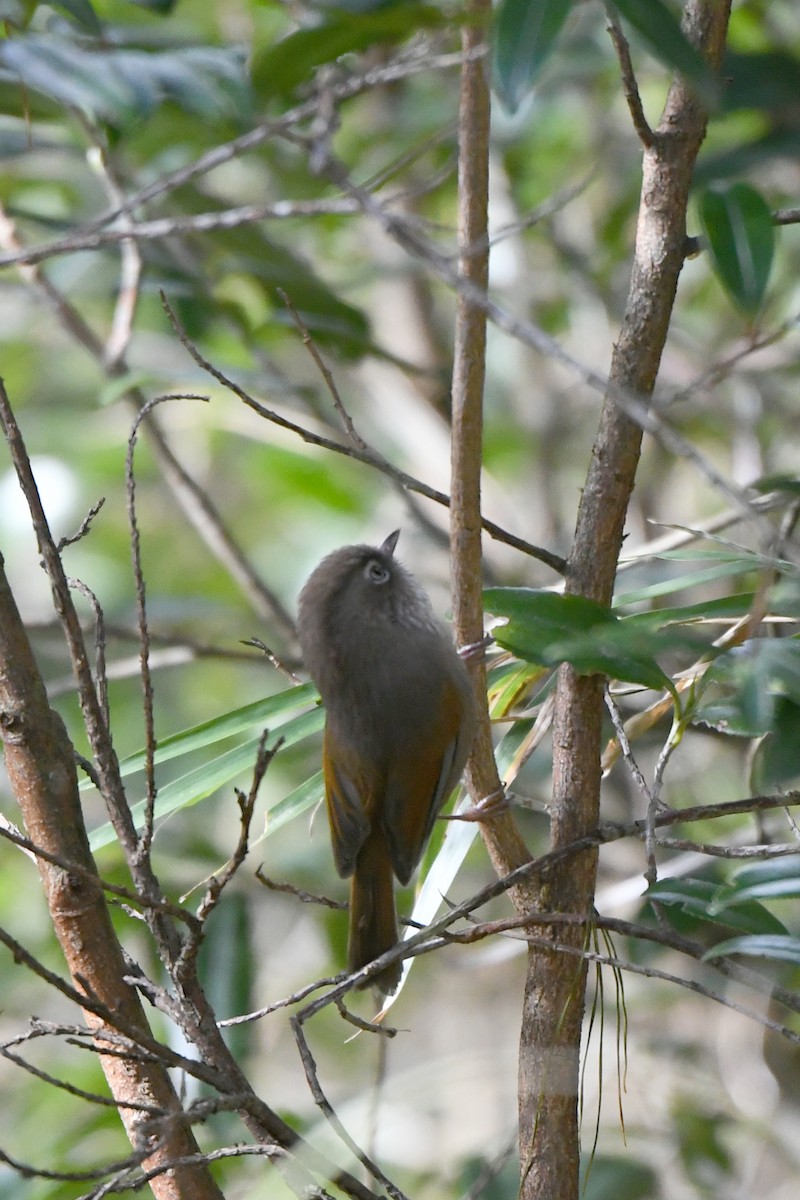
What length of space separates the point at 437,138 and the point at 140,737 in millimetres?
2463

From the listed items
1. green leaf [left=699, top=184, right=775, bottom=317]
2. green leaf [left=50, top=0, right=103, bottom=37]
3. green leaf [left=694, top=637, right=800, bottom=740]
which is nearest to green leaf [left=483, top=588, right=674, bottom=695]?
green leaf [left=694, top=637, right=800, bottom=740]

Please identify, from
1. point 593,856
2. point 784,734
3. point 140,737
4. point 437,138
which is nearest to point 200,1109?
point 593,856

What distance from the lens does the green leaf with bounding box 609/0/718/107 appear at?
1.18 meters

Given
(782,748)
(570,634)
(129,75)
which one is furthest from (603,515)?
(129,75)

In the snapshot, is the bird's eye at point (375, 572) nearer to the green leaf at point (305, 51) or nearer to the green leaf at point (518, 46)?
the green leaf at point (305, 51)

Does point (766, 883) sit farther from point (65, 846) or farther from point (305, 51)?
point (305, 51)

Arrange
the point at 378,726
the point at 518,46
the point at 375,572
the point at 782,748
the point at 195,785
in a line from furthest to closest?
the point at 375,572 → the point at 378,726 → the point at 195,785 → the point at 782,748 → the point at 518,46

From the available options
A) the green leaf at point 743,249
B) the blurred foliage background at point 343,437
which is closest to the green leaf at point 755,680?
the blurred foliage background at point 343,437

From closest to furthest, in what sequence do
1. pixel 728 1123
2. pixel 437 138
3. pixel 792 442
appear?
pixel 437 138 → pixel 728 1123 → pixel 792 442

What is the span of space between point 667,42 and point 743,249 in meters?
0.71

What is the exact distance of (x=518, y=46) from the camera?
1.30 meters

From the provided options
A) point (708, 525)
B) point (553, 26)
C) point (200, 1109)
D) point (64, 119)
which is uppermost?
point (64, 119)

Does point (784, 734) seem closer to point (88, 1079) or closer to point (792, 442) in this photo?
point (88, 1079)

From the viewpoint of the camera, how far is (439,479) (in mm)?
4875
